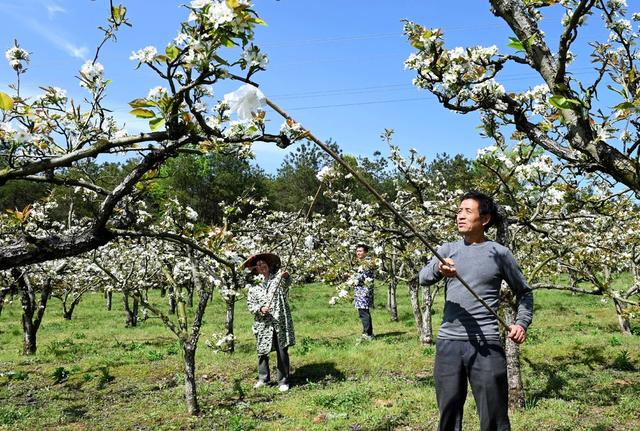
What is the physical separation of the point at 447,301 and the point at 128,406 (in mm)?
5346

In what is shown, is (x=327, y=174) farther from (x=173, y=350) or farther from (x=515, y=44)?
(x=173, y=350)

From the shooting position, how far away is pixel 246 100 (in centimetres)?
226

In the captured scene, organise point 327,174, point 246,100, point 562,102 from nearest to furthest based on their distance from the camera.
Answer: point 246,100, point 562,102, point 327,174

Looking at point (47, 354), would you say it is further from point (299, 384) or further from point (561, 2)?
point (561, 2)

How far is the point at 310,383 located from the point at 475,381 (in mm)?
5000

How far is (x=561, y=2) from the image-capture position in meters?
3.51

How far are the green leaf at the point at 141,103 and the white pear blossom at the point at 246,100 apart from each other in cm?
91

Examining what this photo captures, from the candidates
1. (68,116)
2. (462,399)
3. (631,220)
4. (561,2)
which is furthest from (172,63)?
(631,220)

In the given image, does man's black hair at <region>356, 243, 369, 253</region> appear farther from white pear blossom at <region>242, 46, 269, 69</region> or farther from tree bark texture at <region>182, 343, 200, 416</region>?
white pear blossom at <region>242, 46, 269, 69</region>

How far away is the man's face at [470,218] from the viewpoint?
3711 millimetres

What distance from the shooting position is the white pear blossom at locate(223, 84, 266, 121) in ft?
7.38

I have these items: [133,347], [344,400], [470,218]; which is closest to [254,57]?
[470,218]

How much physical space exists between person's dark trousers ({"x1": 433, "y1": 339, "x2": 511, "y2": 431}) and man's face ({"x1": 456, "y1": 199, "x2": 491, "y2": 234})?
31.0 inches

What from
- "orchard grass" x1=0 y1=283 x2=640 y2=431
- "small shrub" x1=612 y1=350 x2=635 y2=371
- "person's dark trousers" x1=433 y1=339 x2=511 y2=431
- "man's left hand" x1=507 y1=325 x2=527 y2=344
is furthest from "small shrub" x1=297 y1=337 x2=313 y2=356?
"man's left hand" x1=507 y1=325 x2=527 y2=344
